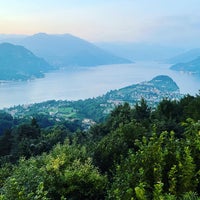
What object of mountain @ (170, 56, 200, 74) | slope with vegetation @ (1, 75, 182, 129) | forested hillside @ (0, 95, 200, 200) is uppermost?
mountain @ (170, 56, 200, 74)

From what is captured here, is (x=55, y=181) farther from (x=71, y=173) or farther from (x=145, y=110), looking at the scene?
(x=145, y=110)

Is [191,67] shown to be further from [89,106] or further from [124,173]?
[124,173]

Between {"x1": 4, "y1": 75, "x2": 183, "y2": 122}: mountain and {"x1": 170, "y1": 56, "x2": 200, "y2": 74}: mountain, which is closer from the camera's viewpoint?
{"x1": 4, "y1": 75, "x2": 183, "y2": 122}: mountain

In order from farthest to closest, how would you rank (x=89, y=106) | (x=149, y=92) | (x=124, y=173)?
(x=149, y=92), (x=89, y=106), (x=124, y=173)

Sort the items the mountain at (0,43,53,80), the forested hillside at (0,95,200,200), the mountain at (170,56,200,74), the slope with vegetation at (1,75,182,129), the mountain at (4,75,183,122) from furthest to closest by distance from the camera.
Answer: the mountain at (0,43,53,80) < the mountain at (170,56,200,74) < the mountain at (4,75,183,122) < the slope with vegetation at (1,75,182,129) < the forested hillside at (0,95,200,200)

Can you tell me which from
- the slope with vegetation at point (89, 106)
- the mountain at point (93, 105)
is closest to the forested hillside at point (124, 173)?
the slope with vegetation at point (89, 106)

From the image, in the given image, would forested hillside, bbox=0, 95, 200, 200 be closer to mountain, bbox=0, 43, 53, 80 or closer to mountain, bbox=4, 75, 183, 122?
mountain, bbox=4, 75, 183, 122

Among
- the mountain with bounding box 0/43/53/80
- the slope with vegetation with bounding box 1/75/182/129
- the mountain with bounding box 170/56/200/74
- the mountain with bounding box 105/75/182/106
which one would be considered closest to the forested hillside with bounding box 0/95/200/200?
the slope with vegetation with bounding box 1/75/182/129

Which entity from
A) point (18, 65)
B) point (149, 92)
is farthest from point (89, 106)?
point (18, 65)

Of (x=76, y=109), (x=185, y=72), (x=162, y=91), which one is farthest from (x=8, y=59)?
(x=76, y=109)
